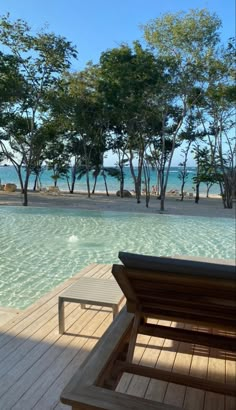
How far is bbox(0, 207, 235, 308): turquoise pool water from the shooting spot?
5.27 meters

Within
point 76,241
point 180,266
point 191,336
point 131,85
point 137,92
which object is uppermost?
point 131,85

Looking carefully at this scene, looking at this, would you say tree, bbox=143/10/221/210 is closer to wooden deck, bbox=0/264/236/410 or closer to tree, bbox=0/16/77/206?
tree, bbox=0/16/77/206

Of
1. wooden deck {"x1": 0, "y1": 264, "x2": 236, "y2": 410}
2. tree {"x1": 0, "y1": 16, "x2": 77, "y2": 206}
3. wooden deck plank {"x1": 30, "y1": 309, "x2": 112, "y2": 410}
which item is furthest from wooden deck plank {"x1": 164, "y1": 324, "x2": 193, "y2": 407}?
tree {"x1": 0, "y1": 16, "x2": 77, "y2": 206}

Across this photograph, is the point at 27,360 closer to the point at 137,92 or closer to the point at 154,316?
the point at 154,316

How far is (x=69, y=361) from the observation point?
2.59 metres

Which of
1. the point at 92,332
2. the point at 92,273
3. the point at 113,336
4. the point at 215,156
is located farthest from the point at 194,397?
the point at 215,156

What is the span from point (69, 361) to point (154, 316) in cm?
92

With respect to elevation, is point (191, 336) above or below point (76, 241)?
above

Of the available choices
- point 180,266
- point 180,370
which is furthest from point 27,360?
point 180,266

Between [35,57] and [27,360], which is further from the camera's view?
[35,57]

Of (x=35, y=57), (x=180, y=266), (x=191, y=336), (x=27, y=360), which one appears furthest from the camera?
(x=35, y=57)

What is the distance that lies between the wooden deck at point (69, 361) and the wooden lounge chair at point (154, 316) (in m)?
0.42

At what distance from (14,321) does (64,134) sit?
17955 mm

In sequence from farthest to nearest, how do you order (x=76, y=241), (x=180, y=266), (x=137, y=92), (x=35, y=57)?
(x=137, y=92) → (x=35, y=57) → (x=76, y=241) → (x=180, y=266)
